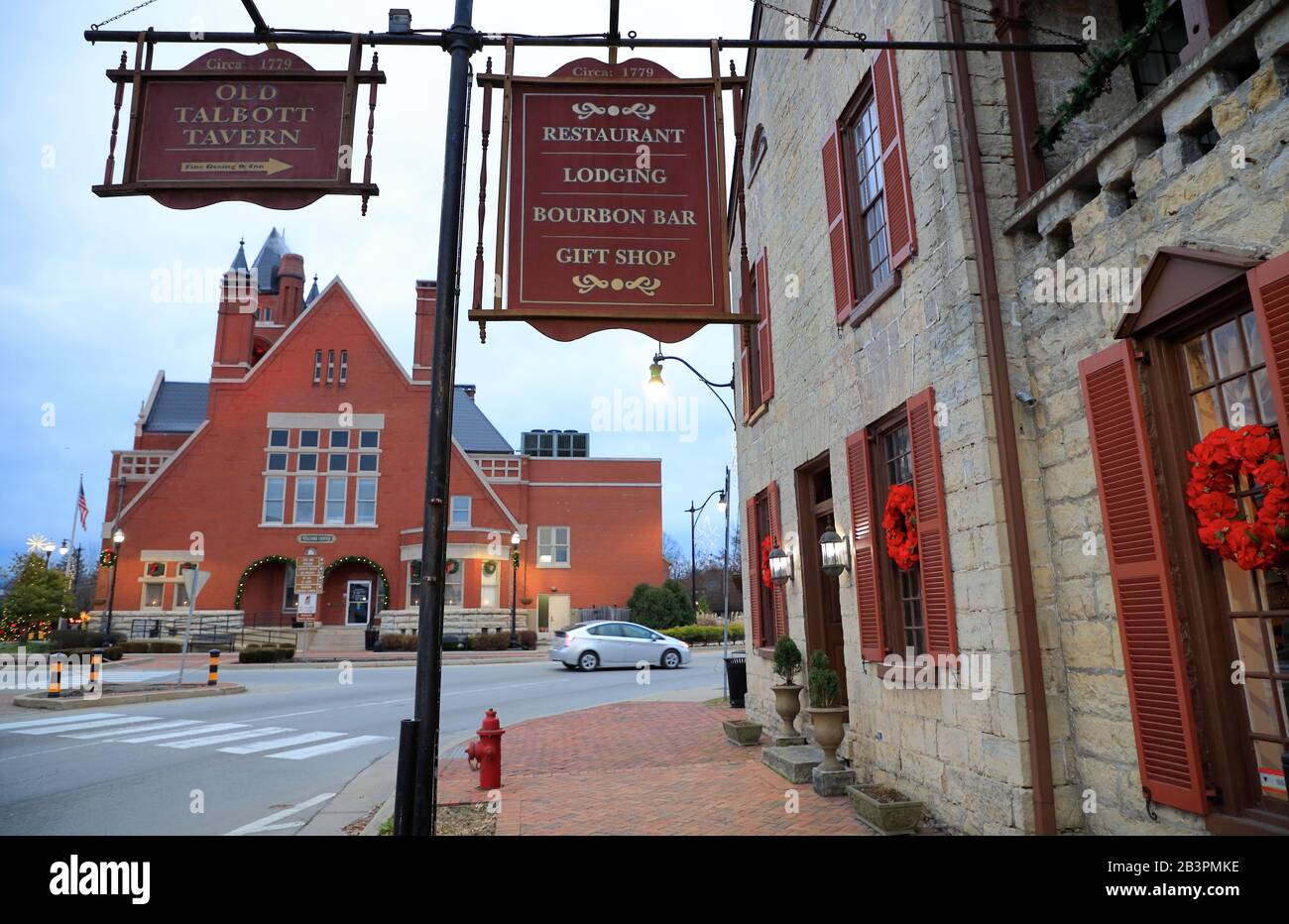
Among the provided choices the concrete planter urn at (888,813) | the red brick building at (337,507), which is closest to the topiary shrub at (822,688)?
the concrete planter urn at (888,813)

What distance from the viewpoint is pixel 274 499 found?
37031 millimetres

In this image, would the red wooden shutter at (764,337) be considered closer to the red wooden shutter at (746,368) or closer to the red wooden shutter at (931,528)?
the red wooden shutter at (746,368)

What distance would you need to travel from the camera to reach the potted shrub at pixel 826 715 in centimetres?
712

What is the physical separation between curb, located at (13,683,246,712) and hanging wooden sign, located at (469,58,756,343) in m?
14.6

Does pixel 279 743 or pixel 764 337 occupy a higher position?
pixel 764 337

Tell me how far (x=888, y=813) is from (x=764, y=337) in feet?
22.4

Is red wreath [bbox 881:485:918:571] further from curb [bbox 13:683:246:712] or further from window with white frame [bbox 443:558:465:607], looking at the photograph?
window with white frame [bbox 443:558:465:607]

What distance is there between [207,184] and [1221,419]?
5.97 metres

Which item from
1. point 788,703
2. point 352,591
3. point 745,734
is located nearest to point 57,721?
point 745,734

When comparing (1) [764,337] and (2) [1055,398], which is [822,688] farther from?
(1) [764,337]

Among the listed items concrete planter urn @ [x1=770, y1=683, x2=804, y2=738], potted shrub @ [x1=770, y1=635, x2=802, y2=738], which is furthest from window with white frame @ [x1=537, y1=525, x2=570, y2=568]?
concrete planter urn @ [x1=770, y1=683, x2=804, y2=738]

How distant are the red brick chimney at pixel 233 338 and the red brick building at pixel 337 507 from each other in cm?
9

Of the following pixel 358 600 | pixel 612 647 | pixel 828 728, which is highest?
pixel 358 600
